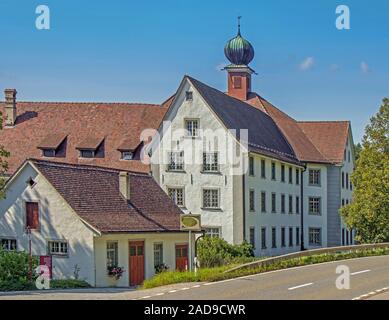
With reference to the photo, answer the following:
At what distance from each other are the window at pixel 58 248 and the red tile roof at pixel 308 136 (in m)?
29.1

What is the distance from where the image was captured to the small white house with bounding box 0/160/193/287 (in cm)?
3709

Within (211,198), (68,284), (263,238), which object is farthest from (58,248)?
(263,238)

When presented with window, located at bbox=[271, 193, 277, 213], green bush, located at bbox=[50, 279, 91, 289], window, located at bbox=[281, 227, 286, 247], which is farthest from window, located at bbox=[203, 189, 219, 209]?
green bush, located at bbox=[50, 279, 91, 289]

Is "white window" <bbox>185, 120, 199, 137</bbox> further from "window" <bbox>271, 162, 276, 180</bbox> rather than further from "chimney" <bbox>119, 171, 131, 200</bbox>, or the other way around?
"chimney" <bbox>119, 171, 131, 200</bbox>

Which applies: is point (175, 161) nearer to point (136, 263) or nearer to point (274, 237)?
point (274, 237)

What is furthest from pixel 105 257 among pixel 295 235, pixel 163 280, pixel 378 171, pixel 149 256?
pixel 295 235

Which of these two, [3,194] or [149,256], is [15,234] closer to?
[3,194]

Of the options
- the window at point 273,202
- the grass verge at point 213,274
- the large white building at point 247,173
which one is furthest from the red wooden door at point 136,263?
the window at point 273,202

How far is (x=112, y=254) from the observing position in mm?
37656

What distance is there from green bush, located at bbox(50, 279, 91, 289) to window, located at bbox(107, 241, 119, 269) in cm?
207

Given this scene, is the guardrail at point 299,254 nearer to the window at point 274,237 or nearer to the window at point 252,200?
the window at point 252,200

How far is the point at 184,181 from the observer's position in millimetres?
51438

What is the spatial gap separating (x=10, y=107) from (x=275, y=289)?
42571 millimetres
